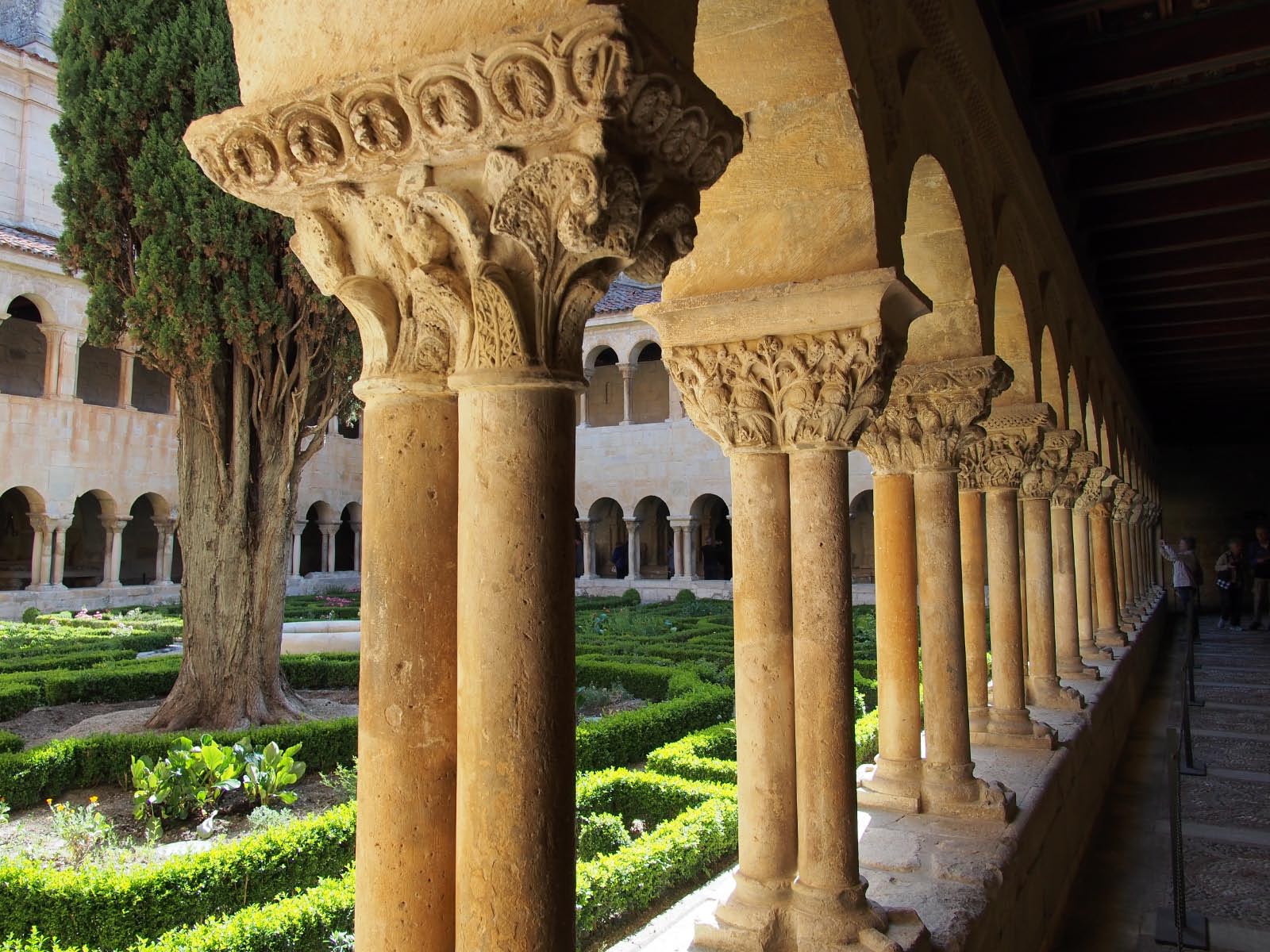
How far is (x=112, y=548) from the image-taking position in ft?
61.6

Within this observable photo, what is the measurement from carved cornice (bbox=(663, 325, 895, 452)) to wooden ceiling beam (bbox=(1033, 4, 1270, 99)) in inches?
130

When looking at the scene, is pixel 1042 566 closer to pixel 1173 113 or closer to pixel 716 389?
pixel 1173 113

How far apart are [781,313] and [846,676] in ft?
4.14

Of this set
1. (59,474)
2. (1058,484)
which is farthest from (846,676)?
(59,474)

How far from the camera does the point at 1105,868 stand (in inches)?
216

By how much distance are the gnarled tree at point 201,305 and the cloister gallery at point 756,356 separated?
5767mm

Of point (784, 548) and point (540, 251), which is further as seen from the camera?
point (784, 548)

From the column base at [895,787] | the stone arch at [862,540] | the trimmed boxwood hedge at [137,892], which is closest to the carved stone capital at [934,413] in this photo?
the column base at [895,787]

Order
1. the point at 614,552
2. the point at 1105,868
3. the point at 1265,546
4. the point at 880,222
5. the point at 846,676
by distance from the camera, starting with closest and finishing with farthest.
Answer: the point at 880,222 < the point at 846,676 < the point at 1105,868 < the point at 1265,546 < the point at 614,552

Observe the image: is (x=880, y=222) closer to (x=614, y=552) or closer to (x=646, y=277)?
(x=646, y=277)

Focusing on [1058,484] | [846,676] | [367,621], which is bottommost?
[846,676]

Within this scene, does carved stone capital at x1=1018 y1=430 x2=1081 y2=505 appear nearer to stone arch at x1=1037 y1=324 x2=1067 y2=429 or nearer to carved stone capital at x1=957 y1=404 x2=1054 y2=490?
stone arch at x1=1037 y1=324 x2=1067 y2=429

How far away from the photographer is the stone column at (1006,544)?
18.9ft

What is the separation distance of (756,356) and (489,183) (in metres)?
1.63
